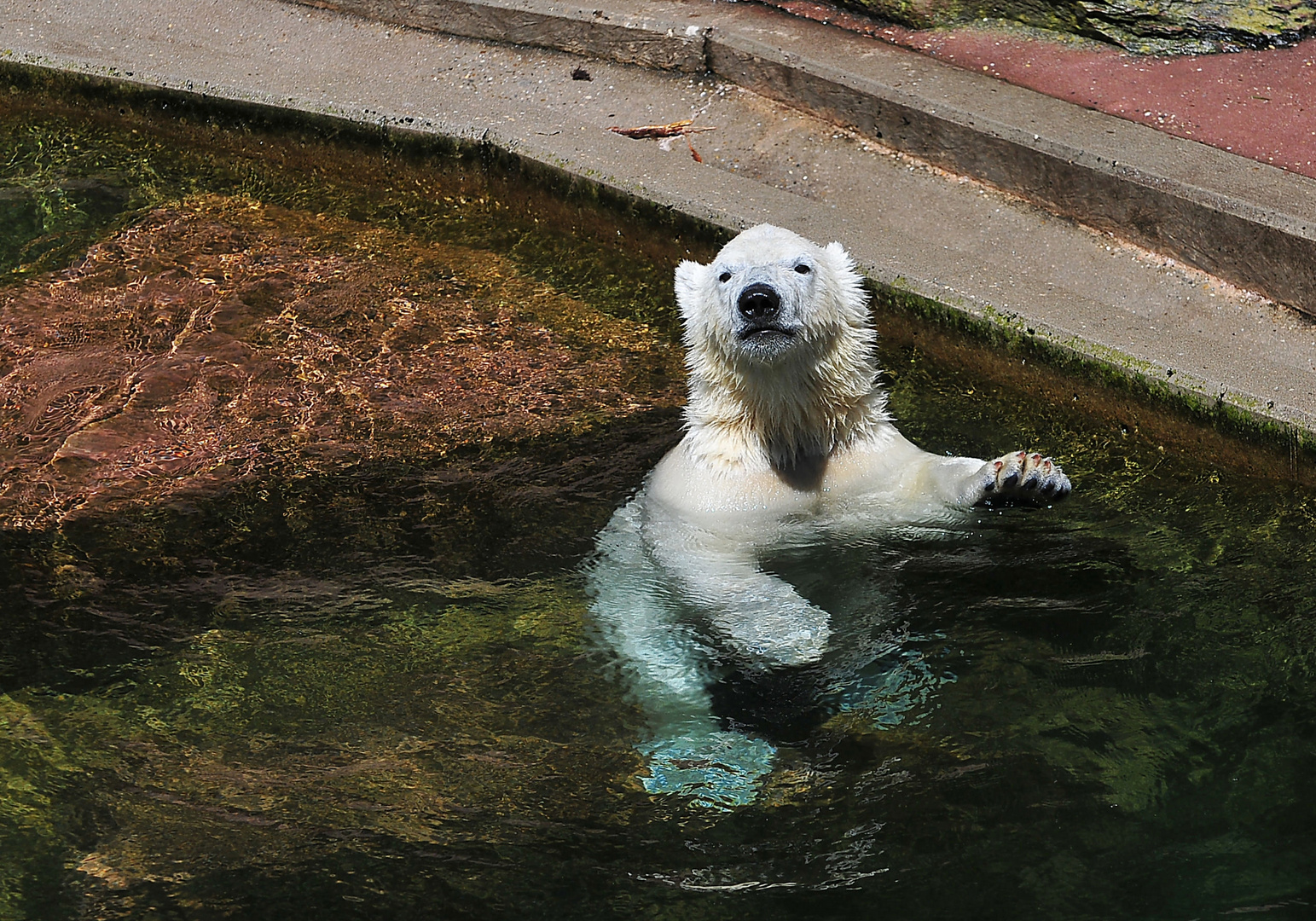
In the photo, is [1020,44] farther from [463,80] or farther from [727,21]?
[463,80]

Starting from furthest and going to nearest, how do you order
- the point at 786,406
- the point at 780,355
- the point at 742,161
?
the point at 742,161
the point at 786,406
the point at 780,355

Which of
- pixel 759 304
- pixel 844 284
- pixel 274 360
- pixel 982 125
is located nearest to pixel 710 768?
pixel 759 304

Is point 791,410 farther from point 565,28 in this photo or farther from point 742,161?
point 565,28

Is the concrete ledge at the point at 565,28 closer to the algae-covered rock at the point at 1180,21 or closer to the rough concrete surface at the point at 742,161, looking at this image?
the rough concrete surface at the point at 742,161

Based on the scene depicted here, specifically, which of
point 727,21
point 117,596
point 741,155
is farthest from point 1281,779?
point 727,21

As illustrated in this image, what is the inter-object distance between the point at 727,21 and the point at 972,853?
4.44m

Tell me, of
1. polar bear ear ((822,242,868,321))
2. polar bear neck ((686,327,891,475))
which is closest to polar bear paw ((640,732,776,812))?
polar bear neck ((686,327,891,475))

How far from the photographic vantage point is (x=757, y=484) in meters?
4.05

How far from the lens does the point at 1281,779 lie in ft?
10.5

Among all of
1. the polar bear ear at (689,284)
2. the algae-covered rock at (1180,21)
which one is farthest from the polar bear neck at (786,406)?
the algae-covered rock at (1180,21)

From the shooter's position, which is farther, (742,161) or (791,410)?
(742,161)

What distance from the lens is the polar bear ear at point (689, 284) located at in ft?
13.4

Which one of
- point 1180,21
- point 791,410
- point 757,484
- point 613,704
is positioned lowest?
point 613,704

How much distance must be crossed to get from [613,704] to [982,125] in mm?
2936
